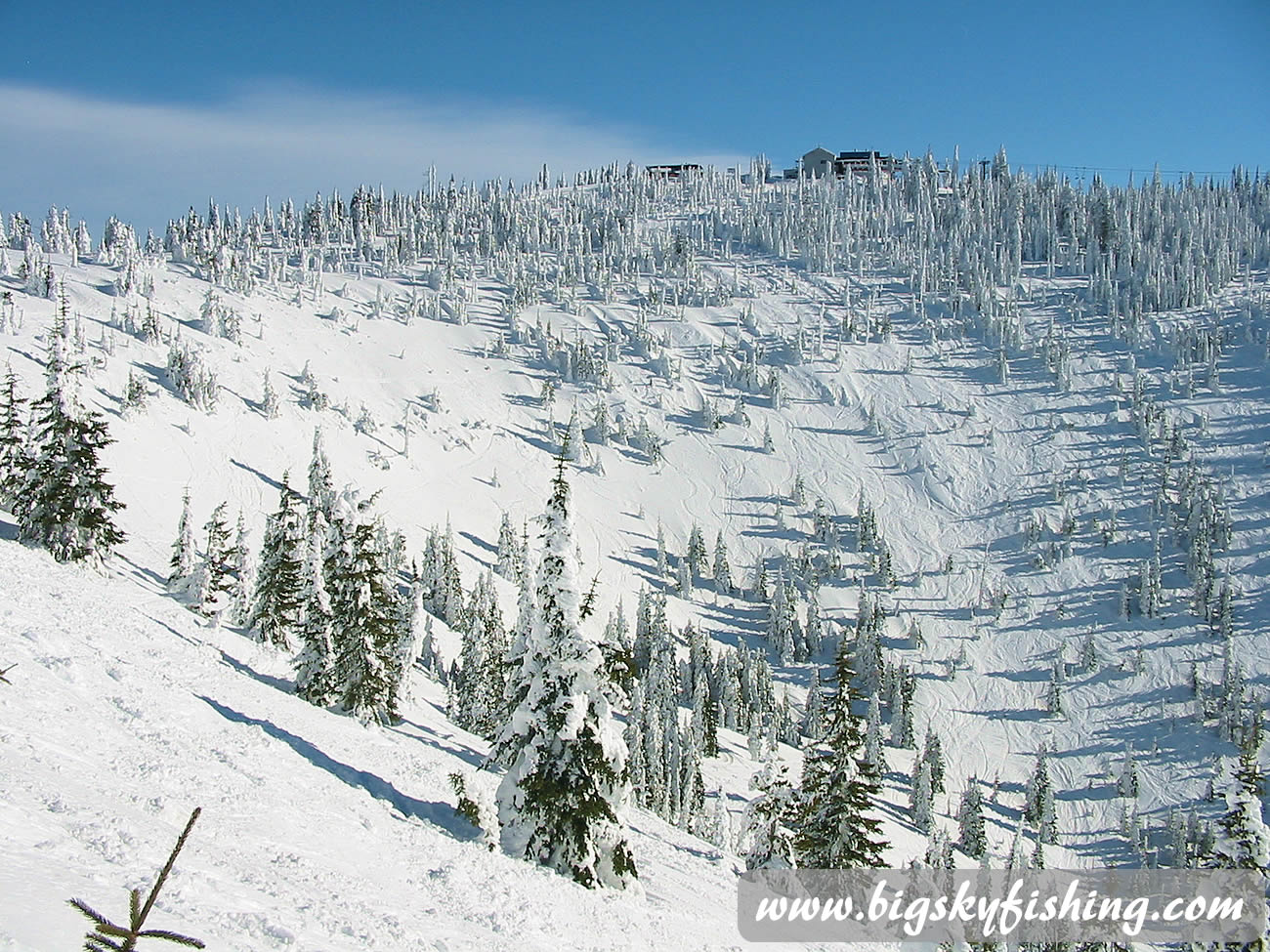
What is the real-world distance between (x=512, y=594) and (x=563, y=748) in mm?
98214

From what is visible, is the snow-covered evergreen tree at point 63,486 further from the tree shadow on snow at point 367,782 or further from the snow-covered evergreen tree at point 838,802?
the snow-covered evergreen tree at point 838,802

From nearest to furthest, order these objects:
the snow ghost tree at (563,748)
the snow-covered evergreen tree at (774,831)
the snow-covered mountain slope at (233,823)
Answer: the snow-covered mountain slope at (233,823), the snow ghost tree at (563,748), the snow-covered evergreen tree at (774,831)

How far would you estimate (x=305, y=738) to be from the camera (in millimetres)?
23000

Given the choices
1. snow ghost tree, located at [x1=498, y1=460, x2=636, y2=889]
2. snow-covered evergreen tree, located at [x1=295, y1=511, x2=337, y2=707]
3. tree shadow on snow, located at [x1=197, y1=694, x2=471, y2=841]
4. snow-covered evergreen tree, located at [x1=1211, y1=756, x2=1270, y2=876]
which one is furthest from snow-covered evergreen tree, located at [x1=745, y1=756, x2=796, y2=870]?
snow-covered evergreen tree, located at [x1=295, y1=511, x2=337, y2=707]

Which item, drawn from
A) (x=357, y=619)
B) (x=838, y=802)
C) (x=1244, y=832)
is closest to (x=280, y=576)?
(x=357, y=619)

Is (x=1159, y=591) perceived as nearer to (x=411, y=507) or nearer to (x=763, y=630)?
(x=763, y=630)

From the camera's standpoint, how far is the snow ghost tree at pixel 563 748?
20391 millimetres

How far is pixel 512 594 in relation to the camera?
A: 117062mm

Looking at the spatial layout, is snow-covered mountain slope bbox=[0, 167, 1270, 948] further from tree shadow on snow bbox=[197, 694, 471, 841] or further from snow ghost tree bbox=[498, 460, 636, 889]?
snow ghost tree bbox=[498, 460, 636, 889]

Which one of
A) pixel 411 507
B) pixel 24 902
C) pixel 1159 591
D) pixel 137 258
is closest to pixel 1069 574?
pixel 1159 591

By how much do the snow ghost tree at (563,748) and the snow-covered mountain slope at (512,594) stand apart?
1295 mm

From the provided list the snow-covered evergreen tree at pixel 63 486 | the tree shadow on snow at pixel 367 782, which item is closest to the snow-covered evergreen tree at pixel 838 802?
the tree shadow on snow at pixel 367 782

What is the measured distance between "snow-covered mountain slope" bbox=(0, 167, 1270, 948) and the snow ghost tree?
4.25ft

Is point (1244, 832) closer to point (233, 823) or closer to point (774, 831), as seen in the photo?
point (774, 831)
